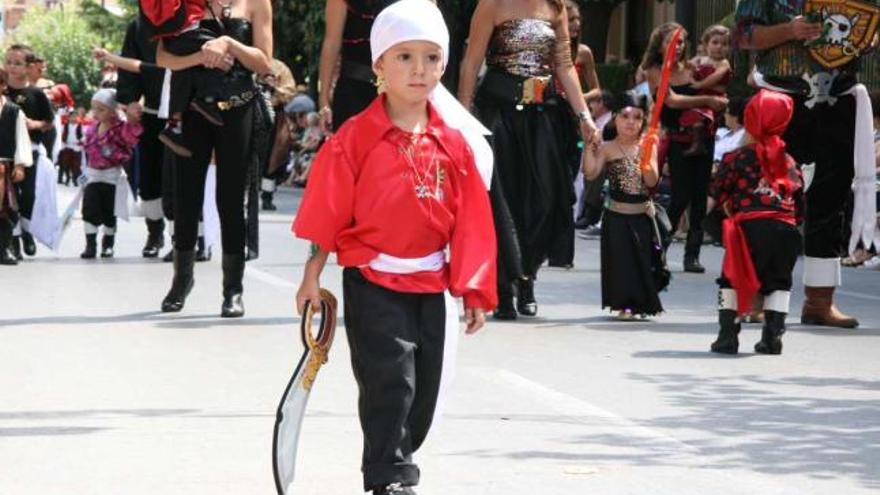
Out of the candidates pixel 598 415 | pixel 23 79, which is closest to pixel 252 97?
pixel 598 415

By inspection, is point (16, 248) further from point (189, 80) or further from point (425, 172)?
point (425, 172)

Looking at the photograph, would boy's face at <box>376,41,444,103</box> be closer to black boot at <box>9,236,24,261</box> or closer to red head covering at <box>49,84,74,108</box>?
black boot at <box>9,236,24,261</box>

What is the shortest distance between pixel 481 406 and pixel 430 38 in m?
2.68

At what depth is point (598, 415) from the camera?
888 cm

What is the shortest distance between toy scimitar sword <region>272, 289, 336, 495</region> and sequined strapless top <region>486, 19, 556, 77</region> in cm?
604

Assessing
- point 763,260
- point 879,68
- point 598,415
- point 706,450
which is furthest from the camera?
point 879,68

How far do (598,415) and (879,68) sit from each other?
1550 cm

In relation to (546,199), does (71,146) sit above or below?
below

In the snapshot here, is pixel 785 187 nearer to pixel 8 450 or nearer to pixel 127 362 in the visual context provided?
pixel 127 362

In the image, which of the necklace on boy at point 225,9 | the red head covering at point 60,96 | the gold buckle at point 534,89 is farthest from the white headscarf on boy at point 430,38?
the red head covering at point 60,96

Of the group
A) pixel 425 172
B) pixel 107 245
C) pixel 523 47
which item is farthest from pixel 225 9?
pixel 107 245

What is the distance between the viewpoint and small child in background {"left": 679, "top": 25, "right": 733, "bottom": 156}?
17797 mm

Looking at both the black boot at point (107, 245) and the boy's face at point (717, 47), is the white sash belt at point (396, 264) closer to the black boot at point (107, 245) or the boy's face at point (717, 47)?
the boy's face at point (717, 47)

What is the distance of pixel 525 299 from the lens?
519 inches
